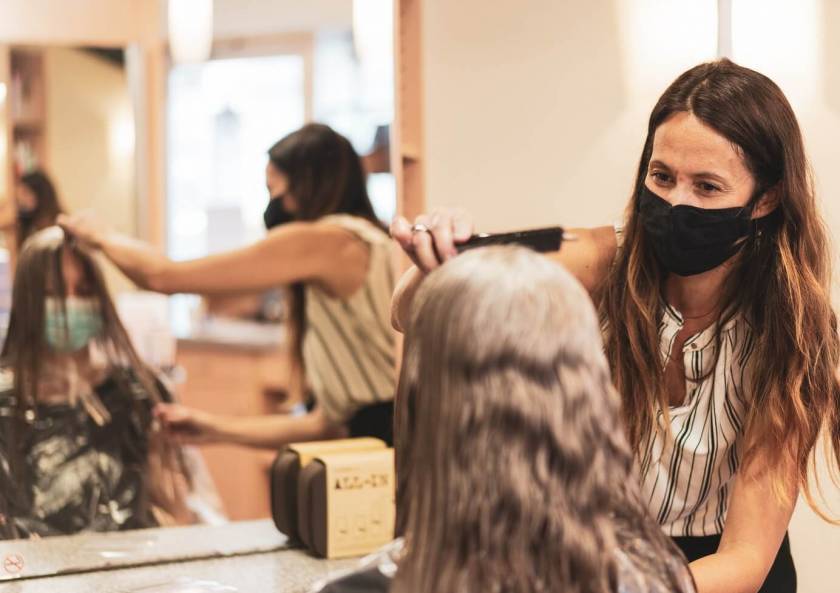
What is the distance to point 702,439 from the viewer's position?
58.7 inches

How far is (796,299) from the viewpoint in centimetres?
142

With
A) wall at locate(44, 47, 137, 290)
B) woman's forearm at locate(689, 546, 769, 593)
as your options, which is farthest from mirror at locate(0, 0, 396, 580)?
woman's forearm at locate(689, 546, 769, 593)

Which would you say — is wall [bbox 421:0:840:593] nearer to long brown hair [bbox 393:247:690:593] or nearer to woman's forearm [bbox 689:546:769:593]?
woman's forearm [bbox 689:546:769:593]

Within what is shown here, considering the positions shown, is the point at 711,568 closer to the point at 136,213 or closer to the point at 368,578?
the point at 368,578

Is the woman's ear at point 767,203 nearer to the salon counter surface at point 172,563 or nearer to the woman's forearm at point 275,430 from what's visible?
the salon counter surface at point 172,563

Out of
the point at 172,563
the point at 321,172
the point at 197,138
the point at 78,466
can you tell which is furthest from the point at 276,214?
the point at 172,563

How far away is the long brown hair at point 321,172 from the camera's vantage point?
2125mm

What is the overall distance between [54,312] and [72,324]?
0.14ft

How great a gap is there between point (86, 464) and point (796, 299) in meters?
1.29

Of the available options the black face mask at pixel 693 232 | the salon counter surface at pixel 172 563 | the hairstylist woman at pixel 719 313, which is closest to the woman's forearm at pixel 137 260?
the salon counter surface at pixel 172 563

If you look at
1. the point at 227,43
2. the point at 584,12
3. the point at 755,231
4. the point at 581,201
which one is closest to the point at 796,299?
the point at 755,231

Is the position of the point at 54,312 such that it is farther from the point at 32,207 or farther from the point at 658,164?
the point at 658,164

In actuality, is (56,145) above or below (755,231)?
above

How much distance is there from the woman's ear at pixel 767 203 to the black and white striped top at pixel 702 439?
0.51 ft
